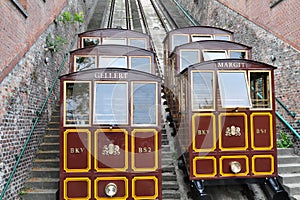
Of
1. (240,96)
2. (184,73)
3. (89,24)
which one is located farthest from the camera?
(89,24)

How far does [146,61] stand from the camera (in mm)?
9422

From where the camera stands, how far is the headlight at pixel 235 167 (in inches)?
286

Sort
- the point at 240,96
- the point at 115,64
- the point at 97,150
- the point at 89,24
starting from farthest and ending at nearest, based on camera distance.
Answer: the point at 89,24, the point at 115,64, the point at 240,96, the point at 97,150

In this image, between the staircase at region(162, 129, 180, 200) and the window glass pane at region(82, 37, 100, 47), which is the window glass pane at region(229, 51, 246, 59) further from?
the window glass pane at region(82, 37, 100, 47)

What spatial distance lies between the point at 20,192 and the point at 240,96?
5246 mm

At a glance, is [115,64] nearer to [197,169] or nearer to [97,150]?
[97,150]

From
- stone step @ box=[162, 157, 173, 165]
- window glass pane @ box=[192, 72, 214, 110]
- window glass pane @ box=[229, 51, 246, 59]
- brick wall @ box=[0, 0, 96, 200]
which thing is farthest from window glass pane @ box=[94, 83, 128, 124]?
window glass pane @ box=[229, 51, 246, 59]

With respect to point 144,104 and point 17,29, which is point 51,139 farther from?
point 144,104

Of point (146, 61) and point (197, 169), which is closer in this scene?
point (197, 169)

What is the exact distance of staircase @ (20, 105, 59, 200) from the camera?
290 inches

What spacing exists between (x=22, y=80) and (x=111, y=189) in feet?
10.6

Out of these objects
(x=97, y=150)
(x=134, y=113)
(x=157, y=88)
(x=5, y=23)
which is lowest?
(x=97, y=150)

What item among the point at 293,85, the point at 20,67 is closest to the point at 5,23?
the point at 20,67

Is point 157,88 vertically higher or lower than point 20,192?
higher
